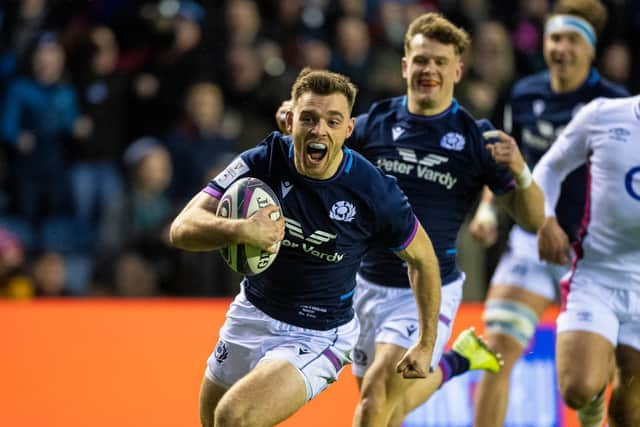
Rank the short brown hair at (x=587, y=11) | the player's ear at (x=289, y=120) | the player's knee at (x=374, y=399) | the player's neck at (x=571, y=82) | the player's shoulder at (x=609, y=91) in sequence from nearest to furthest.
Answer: the player's ear at (x=289, y=120) → the player's knee at (x=374, y=399) → the player's shoulder at (x=609, y=91) → the player's neck at (x=571, y=82) → the short brown hair at (x=587, y=11)

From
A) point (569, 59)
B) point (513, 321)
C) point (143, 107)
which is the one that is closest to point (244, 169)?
point (513, 321)

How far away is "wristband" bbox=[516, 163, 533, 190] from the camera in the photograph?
17.7 feet

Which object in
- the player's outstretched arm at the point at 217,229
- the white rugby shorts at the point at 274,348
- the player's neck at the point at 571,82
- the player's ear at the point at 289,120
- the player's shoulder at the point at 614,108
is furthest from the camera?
the player's neck at the point at 571,82

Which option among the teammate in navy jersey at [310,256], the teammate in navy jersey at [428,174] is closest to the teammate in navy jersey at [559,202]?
the teammate in navy jersey at [428,174]

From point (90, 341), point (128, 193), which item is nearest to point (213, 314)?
point (90, 341)

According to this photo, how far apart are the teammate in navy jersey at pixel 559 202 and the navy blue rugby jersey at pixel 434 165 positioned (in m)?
0.69

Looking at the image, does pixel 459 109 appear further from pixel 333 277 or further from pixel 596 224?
pixel 333 277

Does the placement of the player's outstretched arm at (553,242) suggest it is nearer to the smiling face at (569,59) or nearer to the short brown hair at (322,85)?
the smiling face at (569,59)

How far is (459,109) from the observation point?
5500 millimetres

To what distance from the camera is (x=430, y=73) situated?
5.36 meters

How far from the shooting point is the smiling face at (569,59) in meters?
6.41

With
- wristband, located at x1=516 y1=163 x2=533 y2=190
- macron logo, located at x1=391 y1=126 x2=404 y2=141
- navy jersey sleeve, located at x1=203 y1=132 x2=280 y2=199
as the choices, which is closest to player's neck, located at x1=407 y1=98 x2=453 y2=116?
macron logo, located at x1=391 y1=126 x2=404 y2=141

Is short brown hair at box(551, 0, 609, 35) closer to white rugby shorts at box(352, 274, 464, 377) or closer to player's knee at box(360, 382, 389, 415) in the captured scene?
white rugby shorts at box(352, 274, 464, 377)

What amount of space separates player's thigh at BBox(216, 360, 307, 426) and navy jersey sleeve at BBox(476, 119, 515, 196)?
157 cm
